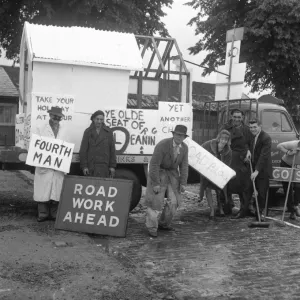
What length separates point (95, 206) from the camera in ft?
23.5

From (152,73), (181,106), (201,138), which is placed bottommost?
(201,138)

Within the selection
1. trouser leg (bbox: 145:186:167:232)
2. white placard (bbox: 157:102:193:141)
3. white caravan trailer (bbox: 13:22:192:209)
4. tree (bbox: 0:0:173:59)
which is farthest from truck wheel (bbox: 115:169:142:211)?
tree (bbox: 0:0:173:59)

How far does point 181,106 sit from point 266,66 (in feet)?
43.2

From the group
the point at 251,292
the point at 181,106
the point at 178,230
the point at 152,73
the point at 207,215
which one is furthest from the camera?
the point at 152,73

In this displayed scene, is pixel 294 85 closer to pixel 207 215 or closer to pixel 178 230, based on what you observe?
pixel 207 215

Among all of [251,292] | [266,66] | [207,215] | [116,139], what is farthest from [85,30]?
[266,66]

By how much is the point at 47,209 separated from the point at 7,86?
1622cm

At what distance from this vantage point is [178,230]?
779cm

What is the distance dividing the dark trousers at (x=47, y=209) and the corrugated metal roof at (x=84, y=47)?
90.3 inches

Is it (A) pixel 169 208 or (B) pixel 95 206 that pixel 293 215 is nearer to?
(A) pixel 169 208

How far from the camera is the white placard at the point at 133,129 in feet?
26.3

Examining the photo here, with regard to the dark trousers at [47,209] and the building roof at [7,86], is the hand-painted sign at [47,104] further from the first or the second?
the building roof at [7,86]

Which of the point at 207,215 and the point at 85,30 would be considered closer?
the point at 85,30

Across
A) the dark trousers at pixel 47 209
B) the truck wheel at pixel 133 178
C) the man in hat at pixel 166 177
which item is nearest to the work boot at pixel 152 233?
the man in hat at pixel 166 177
